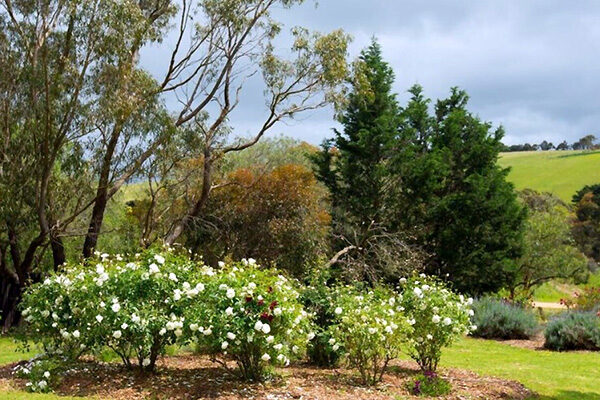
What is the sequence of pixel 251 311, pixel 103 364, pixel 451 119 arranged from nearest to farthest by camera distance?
pixel 251 311 → pixel 103 364 → pixel 451 119

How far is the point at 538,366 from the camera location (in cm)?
1202

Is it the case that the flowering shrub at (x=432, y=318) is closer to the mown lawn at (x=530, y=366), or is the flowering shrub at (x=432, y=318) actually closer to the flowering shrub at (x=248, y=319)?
the mown lawn at (x=530, y=366)

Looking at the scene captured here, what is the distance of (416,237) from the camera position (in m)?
24.5

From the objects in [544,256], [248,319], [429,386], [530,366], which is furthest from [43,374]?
[544,256]

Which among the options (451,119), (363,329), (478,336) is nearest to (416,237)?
(451,119)

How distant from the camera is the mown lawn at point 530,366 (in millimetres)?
9297

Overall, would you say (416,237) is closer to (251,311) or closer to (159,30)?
(159,30)

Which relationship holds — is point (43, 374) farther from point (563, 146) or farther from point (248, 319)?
point (563, 146)

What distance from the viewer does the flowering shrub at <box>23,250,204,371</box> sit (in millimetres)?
7945

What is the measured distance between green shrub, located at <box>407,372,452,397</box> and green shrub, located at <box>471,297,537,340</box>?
870cm

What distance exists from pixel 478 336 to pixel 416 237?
7674 millimetres

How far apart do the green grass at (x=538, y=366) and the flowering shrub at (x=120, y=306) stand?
17.3 feet

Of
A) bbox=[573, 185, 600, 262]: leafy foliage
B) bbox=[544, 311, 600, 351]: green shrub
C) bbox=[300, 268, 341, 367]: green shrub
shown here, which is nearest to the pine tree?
bbox=[544, 311, 600, 351]: green shrub

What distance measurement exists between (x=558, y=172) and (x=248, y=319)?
285 feet
